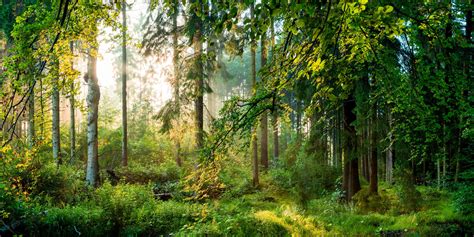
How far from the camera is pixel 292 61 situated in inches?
119

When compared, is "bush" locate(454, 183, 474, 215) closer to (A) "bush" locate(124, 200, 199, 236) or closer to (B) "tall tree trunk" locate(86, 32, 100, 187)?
(A) "bush" locate(124, 200, 199, 236)

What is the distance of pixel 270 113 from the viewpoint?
11.2 feet

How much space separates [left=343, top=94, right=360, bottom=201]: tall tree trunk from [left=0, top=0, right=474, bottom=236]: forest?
0.04 metres

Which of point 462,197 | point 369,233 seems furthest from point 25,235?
point 462,197

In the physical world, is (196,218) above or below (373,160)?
below

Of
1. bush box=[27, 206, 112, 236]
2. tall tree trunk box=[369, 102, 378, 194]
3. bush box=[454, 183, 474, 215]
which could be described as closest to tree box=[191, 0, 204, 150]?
bush box=[27, 206, 112, 236]

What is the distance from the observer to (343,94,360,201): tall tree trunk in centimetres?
1059

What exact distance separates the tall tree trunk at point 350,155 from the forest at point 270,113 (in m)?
0.04

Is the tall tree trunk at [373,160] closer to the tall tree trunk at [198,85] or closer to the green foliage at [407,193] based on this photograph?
the green foliage at [407,193]

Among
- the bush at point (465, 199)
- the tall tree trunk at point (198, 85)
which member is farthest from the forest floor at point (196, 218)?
the tall tree trunk at point (198, 85)

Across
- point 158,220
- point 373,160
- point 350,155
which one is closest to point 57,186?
point 158,220

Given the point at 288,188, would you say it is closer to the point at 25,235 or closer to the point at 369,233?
the point at 369,233

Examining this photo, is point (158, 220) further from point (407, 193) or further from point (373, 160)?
point (407, 193)

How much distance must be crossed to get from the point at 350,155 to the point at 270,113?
778 cm
